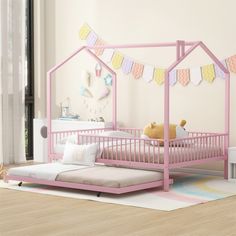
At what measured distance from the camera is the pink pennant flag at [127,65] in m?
7.56

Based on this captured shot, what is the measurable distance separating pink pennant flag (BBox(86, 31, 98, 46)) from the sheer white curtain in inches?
33.5

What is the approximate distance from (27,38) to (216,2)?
2724 mm

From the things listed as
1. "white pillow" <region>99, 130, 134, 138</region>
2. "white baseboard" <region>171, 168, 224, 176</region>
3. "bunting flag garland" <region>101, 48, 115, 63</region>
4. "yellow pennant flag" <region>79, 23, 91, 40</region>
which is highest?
"yellow pennant flag" <region>79, 23, 91, 40</region>

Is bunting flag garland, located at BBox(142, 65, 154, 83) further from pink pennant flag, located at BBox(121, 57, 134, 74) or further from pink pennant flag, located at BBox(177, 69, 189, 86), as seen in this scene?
pink pennant flag, located at BBox(177, 69, 189, 86)

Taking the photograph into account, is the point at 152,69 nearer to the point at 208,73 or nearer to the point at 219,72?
the point at 208,73

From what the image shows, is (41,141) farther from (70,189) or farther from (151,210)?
(151,210)

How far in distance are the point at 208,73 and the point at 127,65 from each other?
1.09m

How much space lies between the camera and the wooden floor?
168 inches

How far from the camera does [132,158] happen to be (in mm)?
6137

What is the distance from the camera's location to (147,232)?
13.9ft

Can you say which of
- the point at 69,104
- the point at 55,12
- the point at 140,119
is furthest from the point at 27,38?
the point at 140,119

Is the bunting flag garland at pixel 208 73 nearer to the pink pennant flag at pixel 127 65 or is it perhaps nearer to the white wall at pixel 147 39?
the white wall at pixel 147 39

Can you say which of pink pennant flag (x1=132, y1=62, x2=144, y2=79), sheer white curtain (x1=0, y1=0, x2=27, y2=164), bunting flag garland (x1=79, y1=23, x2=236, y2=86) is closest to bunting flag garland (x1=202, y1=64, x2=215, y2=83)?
bunting flag garland (x1=79, y1=23, x2=236, y2=86)

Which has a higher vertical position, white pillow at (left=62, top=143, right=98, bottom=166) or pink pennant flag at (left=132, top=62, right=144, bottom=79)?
pink pennant flag at (left=132, top=62, right=144, bottom=79)
